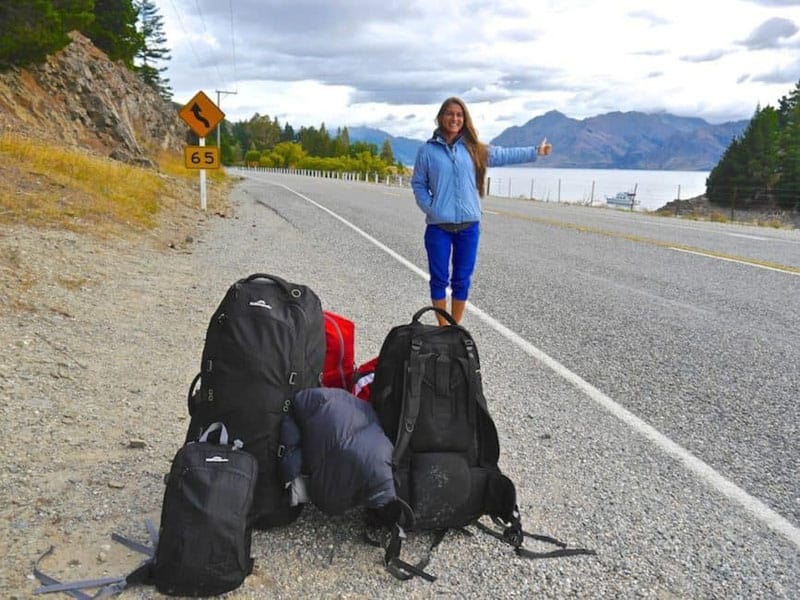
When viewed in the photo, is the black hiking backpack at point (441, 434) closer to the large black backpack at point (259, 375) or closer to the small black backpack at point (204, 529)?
the large black backpack at point (259, 375)

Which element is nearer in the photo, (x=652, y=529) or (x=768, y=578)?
(x=768, y=578)

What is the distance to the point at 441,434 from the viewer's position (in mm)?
3029

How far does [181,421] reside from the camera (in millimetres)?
4055

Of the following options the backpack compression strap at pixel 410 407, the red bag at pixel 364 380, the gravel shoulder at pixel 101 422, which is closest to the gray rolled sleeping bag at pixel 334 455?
the backpack compression strap at pixel 410 407

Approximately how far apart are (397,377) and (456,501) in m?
0.58

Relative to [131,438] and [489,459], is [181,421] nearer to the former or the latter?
[131,438]

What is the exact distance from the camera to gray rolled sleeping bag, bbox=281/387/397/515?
2.81m

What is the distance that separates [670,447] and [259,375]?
233 cm

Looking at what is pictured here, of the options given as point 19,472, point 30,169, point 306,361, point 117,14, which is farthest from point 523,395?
point 117,14

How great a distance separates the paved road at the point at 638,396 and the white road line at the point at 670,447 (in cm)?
1

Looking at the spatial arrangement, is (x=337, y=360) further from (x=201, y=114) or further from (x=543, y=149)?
(x=201, y=114)

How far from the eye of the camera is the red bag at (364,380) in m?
3.40

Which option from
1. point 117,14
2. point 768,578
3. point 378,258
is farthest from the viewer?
point 117,14

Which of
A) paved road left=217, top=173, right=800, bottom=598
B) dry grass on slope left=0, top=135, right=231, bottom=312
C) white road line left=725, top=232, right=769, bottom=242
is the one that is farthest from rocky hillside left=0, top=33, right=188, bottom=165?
white road line left=725, top=232, right=769, bottom=242
